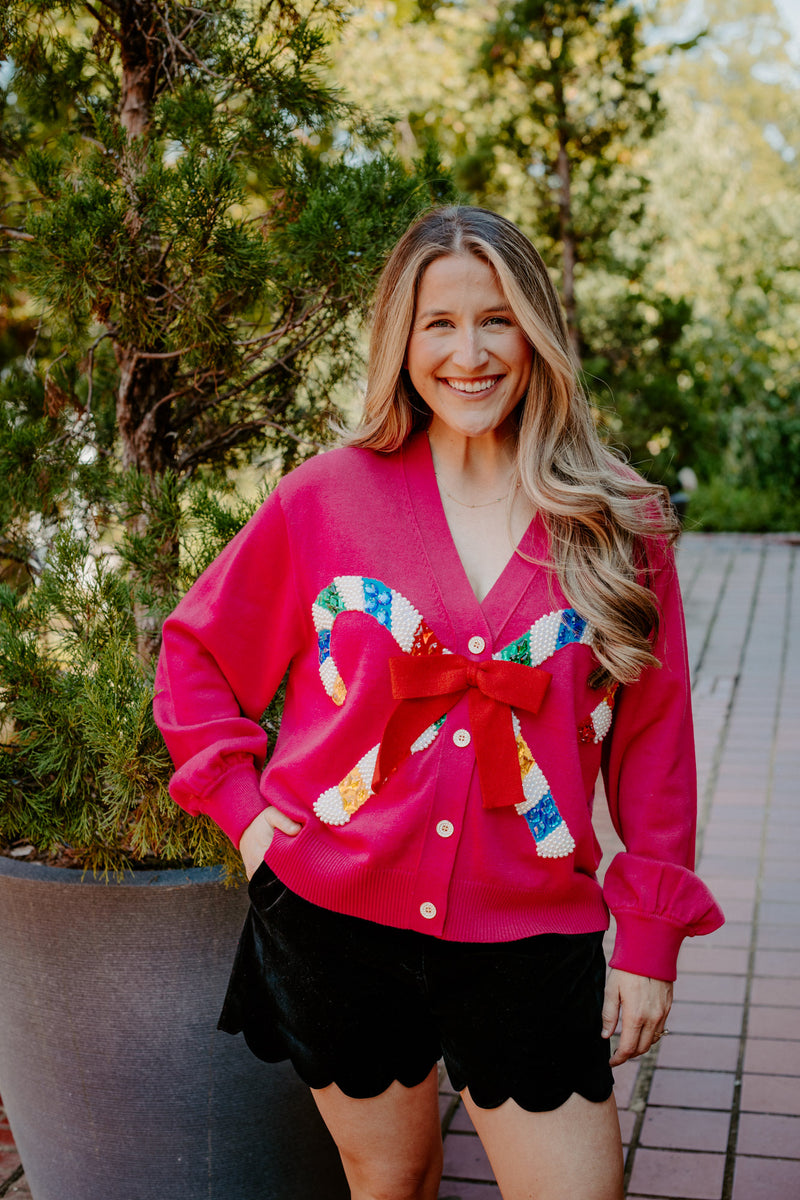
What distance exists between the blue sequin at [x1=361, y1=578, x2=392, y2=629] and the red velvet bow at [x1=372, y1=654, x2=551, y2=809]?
0.07 meters

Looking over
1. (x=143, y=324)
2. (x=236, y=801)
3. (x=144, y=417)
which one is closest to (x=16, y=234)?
(x=143, y=324)

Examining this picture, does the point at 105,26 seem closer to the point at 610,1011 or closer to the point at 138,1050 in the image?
the point at 138,1050

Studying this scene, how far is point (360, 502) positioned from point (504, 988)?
72 cm

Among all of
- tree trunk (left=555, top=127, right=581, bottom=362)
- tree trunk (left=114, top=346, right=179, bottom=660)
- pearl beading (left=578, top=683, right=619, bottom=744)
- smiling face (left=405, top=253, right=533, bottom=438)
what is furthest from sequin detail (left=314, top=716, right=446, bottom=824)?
tree trunk (left=555, top=127, right=581, bottom=362)

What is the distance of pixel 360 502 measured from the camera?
175cm

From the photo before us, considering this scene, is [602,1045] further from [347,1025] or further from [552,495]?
[552,495]

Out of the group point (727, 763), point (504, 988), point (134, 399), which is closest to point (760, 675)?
point (727, 763)

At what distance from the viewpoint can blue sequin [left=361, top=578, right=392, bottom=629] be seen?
5.49 ft

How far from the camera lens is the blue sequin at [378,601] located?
5.49 ft

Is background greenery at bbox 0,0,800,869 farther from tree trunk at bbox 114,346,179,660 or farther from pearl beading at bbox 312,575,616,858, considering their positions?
pearl beading at bbox 312,575,616,858

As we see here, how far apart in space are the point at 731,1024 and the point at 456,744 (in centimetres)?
187

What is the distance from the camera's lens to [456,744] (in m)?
1.62

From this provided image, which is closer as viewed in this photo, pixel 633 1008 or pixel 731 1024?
pixel 633 1008

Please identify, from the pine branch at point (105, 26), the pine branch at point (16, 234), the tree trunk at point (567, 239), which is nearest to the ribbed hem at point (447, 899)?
the pine branch at point (16, 234)
